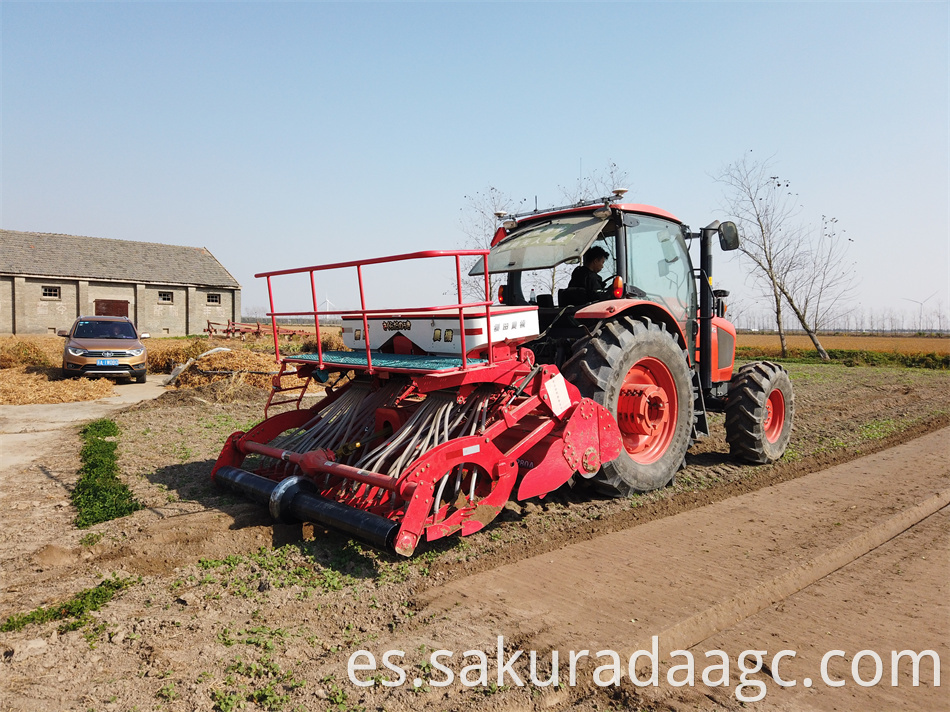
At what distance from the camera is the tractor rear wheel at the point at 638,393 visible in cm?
500

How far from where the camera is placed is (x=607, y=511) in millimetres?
5004

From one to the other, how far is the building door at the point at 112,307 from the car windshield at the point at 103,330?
626 inches

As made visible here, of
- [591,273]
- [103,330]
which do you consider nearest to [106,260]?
[103,330]

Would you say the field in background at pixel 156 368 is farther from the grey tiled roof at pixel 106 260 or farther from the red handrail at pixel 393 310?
the grey tiled roof at pixel 106 260

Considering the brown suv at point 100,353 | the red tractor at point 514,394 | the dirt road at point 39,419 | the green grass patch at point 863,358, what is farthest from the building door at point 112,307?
the red tractor at point 514,394

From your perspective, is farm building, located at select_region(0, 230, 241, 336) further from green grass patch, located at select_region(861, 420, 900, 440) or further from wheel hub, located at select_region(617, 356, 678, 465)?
green grass patch, located at select_region(861, 420, 900, 440)

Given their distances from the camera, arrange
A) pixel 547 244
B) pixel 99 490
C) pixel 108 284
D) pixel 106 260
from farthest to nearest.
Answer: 1. pixel 106 260
2. pixel 108 284
3. pixel 547 244
4. pixel 99 490

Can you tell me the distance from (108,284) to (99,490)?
28618 millimetres

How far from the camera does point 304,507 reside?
13.9 ft

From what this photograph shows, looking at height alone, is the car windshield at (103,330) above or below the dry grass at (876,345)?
above

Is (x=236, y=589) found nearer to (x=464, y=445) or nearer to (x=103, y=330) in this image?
(x=464, y=445)

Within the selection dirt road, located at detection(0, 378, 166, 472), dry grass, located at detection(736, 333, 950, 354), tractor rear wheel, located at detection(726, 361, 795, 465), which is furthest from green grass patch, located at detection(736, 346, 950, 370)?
dirt road, located at detection(0, 378, 166, 472)

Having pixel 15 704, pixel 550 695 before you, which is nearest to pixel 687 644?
pixel 550 695

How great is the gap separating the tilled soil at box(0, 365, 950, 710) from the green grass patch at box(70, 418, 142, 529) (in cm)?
11
